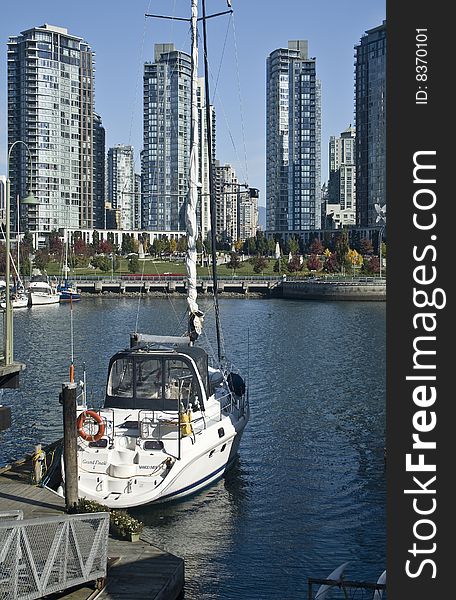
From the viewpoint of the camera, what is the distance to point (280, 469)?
1043 inches

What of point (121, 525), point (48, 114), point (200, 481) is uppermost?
point (48, 114)

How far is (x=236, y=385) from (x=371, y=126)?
175 m

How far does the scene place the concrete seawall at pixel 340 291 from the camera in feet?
366

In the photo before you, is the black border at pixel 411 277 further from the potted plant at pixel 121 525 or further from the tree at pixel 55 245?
the tree at pixel 55 245

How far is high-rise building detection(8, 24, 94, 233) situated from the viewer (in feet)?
609

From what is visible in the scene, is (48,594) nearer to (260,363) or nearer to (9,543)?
(9,543)

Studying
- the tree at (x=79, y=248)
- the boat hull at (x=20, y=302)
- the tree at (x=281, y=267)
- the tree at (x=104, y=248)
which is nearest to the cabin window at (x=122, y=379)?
the boat hull at (x=20, y=302)

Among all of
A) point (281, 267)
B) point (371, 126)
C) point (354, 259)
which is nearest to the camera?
point (281, 267)

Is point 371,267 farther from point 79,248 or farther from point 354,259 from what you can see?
point 79,248

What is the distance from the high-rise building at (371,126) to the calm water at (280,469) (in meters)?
133

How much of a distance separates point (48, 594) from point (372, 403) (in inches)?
1024

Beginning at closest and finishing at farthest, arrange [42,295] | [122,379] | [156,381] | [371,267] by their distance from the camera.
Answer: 1. [156,381]
2. [122,379]
3. [42,295]
4. [371,267]

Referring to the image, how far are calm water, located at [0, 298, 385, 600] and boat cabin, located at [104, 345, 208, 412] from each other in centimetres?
260

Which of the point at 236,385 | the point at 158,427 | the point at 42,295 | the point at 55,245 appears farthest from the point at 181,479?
the point at 55,245
